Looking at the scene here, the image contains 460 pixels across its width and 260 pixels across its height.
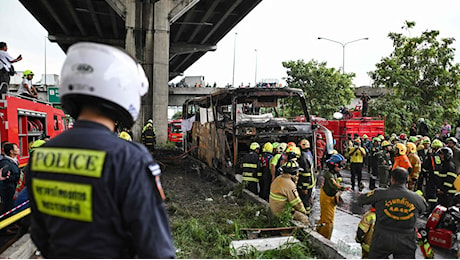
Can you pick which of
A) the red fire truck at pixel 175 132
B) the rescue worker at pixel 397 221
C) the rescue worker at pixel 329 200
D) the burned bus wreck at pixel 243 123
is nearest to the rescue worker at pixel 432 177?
the burned bus wreck at pixel 243 123

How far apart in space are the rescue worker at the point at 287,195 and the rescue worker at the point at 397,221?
1.76 m

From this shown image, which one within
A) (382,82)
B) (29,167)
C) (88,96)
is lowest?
(29,167)

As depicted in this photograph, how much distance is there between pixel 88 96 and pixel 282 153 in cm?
669

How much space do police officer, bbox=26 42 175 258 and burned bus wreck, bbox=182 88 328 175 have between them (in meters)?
7.45

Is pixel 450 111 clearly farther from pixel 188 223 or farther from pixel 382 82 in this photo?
pixel 188 223

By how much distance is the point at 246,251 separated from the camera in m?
4.71

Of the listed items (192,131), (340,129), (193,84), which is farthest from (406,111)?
(193,84)

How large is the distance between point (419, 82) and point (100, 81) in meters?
19.7

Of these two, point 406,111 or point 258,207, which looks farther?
point 406,111

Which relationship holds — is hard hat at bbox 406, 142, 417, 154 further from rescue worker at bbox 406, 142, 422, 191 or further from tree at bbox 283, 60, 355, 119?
tree at bbox 283, 60, 355, 119

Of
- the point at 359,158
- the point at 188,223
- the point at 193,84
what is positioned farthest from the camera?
the point at 193,84

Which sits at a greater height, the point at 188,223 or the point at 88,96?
the point at 88,96

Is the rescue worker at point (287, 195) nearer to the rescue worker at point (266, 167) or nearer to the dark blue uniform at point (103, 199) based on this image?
the rescue worker at point (266, 167)

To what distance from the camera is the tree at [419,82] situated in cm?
1747
